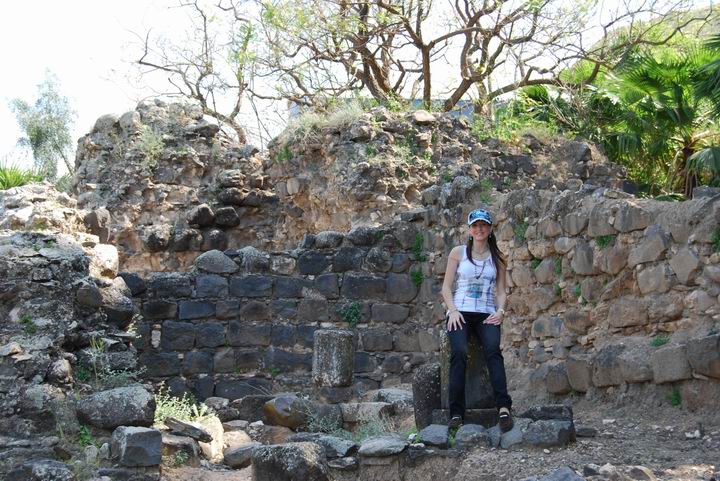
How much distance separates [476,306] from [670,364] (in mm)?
1592

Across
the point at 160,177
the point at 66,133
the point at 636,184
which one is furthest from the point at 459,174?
the point at 66,133

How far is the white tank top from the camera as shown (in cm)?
707

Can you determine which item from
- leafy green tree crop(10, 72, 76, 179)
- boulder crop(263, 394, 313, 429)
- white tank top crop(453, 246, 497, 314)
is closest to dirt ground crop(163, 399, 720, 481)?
white tank top crop(453, 246, 497, 314)

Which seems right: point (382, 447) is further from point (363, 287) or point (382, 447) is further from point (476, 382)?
point (363, 287)

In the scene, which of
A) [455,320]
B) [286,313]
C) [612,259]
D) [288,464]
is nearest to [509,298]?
[612,259]

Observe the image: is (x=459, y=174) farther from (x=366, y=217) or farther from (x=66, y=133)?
(x=66, y=133)

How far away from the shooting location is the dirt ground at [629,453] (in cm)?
567

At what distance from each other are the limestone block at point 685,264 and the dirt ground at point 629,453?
107 cm

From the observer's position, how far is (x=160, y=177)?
14.9m

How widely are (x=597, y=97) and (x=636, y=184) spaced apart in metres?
2.01

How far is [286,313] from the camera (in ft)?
38.5

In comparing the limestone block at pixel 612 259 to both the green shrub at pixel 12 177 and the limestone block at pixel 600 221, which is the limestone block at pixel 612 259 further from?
the green shrub at pixel 12 177

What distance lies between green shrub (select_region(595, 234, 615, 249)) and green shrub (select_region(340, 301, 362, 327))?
4.17m

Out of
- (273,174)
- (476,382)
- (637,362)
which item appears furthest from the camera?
(273,174)
